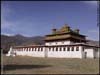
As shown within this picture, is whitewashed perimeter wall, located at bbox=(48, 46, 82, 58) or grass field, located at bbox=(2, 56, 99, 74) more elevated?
grass field, located at bbox=(2, 56, 99, 74)

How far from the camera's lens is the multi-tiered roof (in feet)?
166

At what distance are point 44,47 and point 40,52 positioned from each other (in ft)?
5.82

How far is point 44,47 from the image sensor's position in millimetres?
51531

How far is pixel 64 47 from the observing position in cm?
4675

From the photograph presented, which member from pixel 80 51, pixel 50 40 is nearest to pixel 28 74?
pixel 80 51

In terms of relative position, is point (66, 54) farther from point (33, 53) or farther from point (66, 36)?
point (33, 53)

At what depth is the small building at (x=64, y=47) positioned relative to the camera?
43.9m

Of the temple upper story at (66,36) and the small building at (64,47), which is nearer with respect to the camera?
the small building at (64,47)

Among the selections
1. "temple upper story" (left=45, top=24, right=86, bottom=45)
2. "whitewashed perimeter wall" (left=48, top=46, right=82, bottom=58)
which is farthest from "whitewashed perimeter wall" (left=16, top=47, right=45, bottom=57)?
"temple upper story" (left=45, top=24, right=86, bottom=45)

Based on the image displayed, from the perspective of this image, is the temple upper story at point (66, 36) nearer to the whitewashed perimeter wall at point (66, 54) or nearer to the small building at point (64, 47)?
the small building at point (64, 47)

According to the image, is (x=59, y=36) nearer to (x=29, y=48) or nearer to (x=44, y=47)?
(x=44, y=47)

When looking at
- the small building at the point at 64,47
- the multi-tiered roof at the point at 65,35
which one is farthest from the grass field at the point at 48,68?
the multi-tiered roof at the point at 65,35

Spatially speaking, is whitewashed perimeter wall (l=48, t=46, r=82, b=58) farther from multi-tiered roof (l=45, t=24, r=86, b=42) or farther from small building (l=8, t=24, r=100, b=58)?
multi-tiered roof (l=45, t=24, r=86, b=42)

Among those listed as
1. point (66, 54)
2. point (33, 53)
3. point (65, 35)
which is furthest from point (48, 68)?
point (33, 53)
